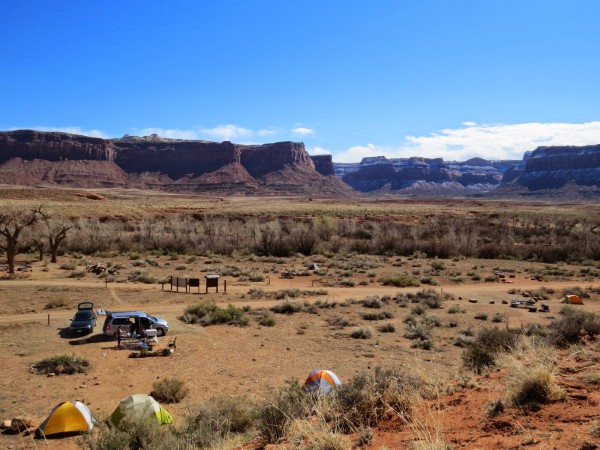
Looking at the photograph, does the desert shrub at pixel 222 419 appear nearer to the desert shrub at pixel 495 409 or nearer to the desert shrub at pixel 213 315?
the desert shrub at pixel 495 409

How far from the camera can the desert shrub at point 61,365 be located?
14.8 m

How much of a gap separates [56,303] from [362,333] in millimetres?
14682

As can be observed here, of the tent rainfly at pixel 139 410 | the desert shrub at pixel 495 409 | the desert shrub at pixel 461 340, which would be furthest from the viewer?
the desert shrub at pixel 461 340

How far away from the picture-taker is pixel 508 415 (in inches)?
247

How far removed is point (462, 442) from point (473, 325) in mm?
16781

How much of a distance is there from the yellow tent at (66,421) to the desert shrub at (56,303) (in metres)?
14.0

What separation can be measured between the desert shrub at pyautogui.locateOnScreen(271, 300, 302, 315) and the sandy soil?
0.67 meters

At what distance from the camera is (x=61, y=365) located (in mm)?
14906

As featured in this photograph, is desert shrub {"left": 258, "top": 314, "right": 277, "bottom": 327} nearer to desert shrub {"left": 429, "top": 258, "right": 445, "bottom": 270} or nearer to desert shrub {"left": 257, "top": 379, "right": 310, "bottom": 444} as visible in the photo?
desert shrub {"left": 257, "top": 379, "right": 310, "bottom": 444}

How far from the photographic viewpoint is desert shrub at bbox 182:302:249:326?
21.5 meters

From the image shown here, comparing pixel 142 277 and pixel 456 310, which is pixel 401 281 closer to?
pixel 456 310

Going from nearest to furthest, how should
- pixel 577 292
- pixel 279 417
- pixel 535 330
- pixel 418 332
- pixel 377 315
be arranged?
pixel 279 417
pixel 535 330
pixel 418 332
pixel 377 315
pixel 577 292

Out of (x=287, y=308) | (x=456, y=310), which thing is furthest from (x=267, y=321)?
(x=456, y=310)

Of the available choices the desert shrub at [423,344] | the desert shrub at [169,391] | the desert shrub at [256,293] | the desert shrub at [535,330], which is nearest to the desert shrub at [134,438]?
the desert shrub at [169,391]
